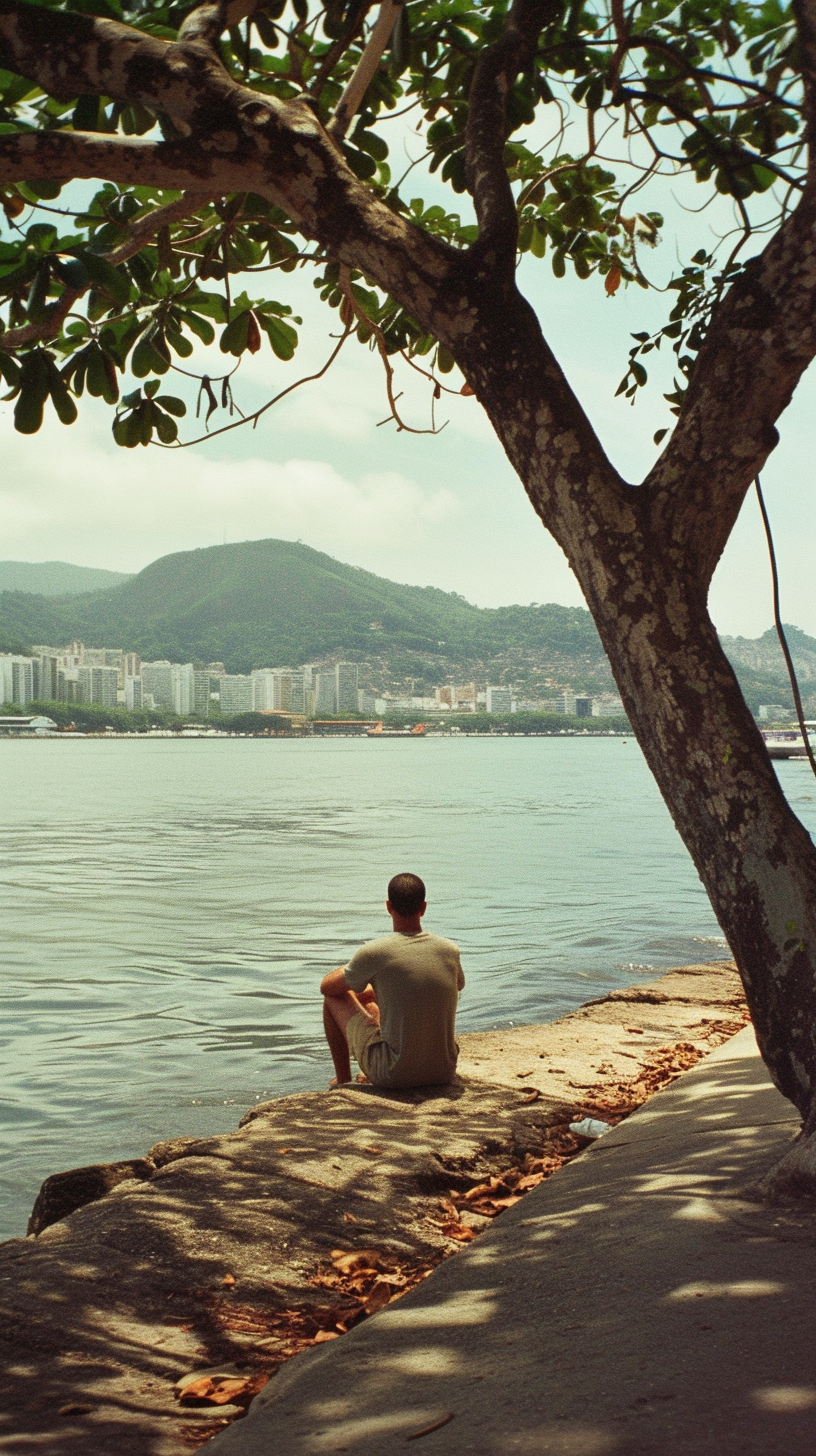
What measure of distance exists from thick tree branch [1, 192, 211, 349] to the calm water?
341cm

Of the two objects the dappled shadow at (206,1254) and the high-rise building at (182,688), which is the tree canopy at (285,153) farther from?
the high-rise building at (182,688)

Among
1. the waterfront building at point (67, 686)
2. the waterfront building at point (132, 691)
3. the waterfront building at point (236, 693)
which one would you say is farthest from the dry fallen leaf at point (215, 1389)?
the waterfront building at point (236, 693)

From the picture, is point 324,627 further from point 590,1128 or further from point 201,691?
point 590,1128

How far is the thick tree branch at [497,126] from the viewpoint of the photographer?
3.14 metres

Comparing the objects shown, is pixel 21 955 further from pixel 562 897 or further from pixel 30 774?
pixel 30 774

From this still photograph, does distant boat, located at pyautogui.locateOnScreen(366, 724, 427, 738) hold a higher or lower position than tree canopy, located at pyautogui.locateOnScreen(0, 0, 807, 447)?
lower

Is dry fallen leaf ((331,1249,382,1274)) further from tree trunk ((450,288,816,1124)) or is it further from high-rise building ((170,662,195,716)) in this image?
high-rise building ((170,662,195,716))

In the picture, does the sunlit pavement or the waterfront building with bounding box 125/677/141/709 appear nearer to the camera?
the sunlit pavement

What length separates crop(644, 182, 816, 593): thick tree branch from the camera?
281 centimetres

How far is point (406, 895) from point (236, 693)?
5320 inches

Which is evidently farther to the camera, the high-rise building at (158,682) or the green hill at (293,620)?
the green hill at (293,620)

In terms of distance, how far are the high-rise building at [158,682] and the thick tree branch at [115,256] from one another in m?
134

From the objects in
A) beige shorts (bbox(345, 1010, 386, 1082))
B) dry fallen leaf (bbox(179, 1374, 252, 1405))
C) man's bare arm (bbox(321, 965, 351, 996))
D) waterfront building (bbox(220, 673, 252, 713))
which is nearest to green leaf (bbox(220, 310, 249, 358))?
man's bare arm (bbox(321, 965, 351, 996))

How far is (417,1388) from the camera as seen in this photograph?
209 cm
